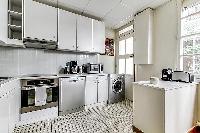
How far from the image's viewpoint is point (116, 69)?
5223mm

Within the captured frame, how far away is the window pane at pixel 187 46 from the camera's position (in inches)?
110

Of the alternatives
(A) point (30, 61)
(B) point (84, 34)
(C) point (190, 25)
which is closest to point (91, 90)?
(B) point (84, 34)

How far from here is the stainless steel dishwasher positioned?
3035 millimetres

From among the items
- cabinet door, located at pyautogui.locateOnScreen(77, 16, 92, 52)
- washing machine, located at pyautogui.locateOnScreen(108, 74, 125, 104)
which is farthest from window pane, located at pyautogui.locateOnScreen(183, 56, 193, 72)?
cabinet door, located at pyautogui.locateOnScreen(77, 16, 92, 52)

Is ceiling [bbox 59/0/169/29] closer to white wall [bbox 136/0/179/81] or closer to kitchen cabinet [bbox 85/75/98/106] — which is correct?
white wall [bbox 136/0/179/81]

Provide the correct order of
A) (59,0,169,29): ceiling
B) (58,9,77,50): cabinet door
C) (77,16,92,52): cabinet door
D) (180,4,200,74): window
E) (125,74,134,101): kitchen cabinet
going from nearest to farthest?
(180,4,200,74): window
(59,0,169,29): ceiling
(58,9,77,50): cabinet door
(77,16,92,52): cabinet door
(125,74,134,101): kitchen cabinet

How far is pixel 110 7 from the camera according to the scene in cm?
346

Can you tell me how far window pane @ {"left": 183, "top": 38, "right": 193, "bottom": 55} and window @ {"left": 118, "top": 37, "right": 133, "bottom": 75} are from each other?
1.77 metres

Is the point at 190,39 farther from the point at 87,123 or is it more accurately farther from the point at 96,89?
the point at 87,123

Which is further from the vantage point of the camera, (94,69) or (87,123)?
(94,69)

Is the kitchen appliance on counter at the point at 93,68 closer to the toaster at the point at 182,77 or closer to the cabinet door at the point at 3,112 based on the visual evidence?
the toaster at the point at 182,77

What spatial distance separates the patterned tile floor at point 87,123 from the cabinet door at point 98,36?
74.6 inches

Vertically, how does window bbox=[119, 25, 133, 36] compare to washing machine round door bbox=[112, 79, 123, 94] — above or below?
above

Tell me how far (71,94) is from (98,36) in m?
2.00
